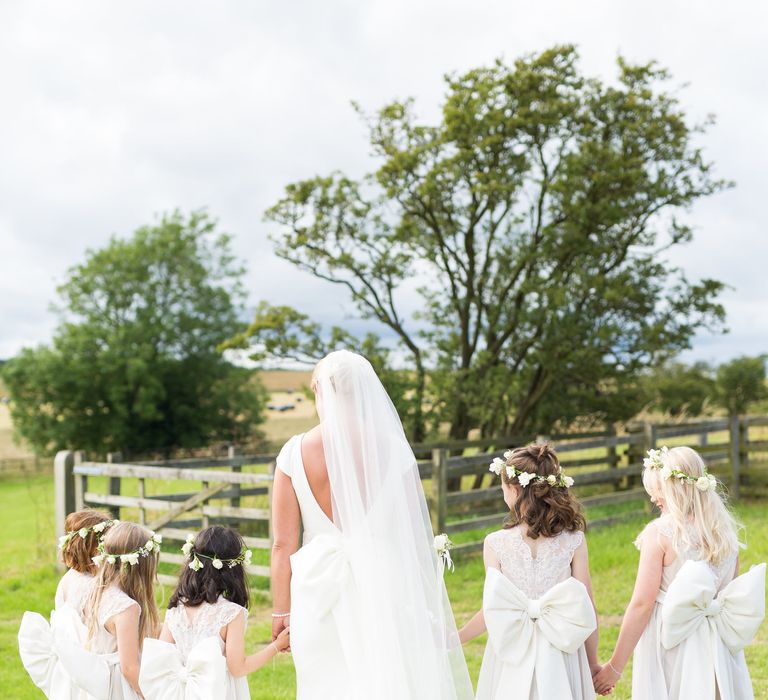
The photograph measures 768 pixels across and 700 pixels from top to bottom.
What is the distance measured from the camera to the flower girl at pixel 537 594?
3.82m

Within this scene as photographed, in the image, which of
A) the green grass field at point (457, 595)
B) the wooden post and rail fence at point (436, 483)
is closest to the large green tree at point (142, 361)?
the wooden post and rail fence at point (436, 483)

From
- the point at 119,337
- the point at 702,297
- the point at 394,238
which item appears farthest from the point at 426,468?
the point at 119,337

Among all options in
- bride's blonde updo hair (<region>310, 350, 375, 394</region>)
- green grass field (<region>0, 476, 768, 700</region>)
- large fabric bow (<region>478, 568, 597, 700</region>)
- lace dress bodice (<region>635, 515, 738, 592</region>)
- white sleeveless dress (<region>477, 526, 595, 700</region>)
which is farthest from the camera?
green grass field (<region>0, 476, 768, 700</region>)

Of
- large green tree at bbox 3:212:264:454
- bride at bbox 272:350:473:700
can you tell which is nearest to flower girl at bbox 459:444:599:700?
bride at bbox 272:350:473:700

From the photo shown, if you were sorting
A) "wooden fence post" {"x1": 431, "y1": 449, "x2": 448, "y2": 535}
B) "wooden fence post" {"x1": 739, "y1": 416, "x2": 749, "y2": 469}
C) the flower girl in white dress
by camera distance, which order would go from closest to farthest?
the flower girl in white dress, "wooden fence post" {"x1": 431, "y1": 449, "x2": 448, "y2": 535}, "wooden fence post" {"x1": 739, "y1": 416, "x2": 749, "y2": 469}

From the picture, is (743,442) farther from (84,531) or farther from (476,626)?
(84,531)

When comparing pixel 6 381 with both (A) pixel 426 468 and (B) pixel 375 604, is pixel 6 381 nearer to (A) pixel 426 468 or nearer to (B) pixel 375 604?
(A) pixel 426 468

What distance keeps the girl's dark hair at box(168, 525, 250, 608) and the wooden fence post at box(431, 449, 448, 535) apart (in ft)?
22.3

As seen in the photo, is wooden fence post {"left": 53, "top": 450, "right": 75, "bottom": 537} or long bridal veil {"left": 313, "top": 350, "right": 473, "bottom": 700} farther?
wooden fence post {"left": 53, "top": 450, "right": 75, "bottom": 537}

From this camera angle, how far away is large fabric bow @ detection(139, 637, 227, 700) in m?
3.84

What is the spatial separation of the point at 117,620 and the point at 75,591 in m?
0.46

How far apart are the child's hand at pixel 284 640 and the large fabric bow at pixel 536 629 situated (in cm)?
93

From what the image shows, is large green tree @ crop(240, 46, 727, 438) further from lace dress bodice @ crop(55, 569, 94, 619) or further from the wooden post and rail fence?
lace dress bodice @ crop(55, 569, 94, 619)

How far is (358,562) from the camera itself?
3.96 meters
